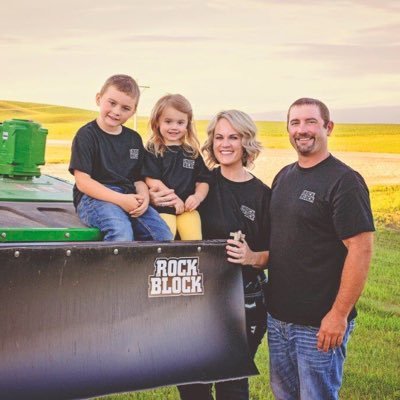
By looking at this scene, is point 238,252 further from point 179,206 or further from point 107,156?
point 107,156

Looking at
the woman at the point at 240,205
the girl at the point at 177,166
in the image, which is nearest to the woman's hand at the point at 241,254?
the woman at the point at 240,205

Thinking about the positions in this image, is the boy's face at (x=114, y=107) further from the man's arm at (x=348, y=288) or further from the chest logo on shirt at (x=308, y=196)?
the man's arm at (x=348, y=288)

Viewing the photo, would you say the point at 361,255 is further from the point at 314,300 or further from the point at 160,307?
the point at 160,307

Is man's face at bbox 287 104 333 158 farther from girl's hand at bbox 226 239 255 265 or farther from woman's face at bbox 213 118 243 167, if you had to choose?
girl's hand at bbox 226 239 255 265

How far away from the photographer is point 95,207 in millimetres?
3846

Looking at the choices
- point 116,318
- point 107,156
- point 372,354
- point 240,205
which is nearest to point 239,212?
point 240,205

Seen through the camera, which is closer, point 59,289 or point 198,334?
point 59,289

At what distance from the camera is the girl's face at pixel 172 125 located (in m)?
4.02

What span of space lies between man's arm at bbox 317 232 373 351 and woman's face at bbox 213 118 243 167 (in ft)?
2.54

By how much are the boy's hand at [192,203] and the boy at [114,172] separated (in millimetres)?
152

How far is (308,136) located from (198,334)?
1.10 meters

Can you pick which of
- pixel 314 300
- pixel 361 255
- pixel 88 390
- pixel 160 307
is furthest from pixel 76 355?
pixel 361 255

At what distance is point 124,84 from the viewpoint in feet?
12.8

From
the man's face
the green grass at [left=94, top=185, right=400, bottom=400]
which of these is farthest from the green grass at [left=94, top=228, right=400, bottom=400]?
the man's face
